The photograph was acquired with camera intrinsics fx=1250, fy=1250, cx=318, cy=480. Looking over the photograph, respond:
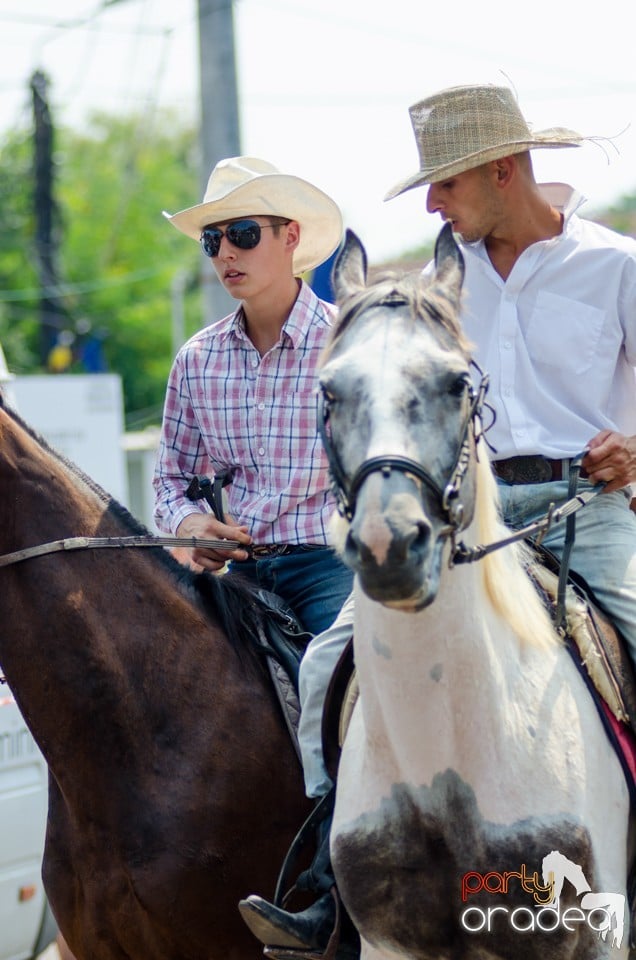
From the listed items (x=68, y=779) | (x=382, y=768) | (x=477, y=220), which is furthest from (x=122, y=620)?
(x=477, y=220)

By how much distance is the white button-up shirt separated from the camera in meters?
3.95

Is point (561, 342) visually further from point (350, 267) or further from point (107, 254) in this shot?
point (107, 254)

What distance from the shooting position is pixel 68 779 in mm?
3977

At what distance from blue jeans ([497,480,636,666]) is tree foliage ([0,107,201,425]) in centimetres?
1929

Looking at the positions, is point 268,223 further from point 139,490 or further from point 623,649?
point 139,490

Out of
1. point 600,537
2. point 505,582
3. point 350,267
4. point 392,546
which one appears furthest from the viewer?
point 600,537

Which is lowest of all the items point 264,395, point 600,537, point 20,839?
point 20,839

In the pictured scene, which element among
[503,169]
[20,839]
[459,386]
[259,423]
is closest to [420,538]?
[459,386]

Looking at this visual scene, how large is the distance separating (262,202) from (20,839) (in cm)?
310

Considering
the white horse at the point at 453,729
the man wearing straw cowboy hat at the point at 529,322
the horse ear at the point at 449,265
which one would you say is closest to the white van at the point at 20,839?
the man wearing straw cowboy hat at the point at 529,322

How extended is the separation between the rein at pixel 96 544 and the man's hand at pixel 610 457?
1.36 m

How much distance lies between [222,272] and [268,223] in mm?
252

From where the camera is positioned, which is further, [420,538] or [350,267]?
[350,267]

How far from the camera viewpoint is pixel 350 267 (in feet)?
11.1
